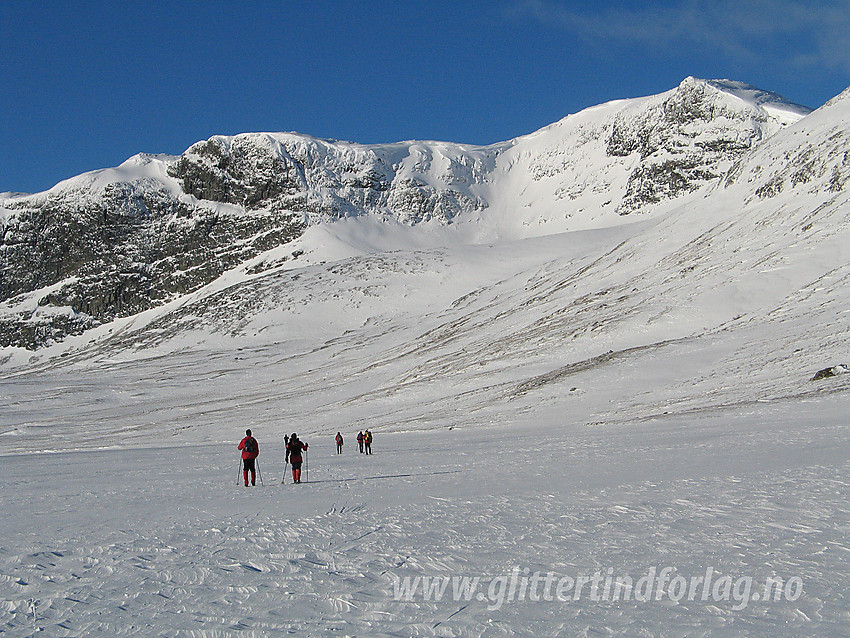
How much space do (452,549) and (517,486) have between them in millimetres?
6147

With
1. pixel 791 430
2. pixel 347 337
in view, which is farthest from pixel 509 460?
pixel 347 337

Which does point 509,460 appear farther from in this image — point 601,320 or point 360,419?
point 601,320

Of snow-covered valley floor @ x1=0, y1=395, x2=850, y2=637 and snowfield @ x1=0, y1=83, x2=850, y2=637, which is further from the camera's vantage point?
snowfield @ x1=0, y1=83, x2=850, y2=637

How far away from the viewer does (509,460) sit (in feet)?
74.8

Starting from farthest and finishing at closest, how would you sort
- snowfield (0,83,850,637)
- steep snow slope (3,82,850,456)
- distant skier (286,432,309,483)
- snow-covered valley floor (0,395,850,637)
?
steep snow slope (3,82,850,456)
distant skier (286,432,309,483)
snowfield (0,83,850,637)
snow-covered valley floor (0,395,850,637)

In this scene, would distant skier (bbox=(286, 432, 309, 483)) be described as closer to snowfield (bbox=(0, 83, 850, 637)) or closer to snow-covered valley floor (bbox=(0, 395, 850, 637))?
snowfield (bbox=(0, 83, 850, 637))

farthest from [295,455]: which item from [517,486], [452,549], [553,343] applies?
[553,343]

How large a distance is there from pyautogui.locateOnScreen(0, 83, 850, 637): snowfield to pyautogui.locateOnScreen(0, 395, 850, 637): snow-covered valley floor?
2.2 inches

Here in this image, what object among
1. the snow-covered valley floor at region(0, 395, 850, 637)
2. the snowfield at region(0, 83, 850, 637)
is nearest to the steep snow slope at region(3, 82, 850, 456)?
the snowfield at region(0, 83, 850, 637)

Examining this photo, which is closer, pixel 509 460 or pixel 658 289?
pixel 509 460

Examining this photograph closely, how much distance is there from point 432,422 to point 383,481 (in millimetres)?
30373

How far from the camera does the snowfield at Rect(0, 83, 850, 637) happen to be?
848 cm

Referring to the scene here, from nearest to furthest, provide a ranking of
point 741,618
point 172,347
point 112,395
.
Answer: point 741,618 < point 112,395 < point 172,347

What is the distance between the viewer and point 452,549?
36.2ft
